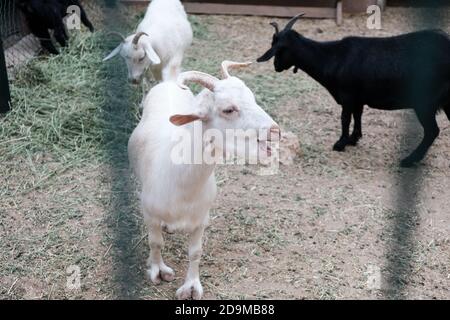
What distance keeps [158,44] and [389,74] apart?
1.99 m

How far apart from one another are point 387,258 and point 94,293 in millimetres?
1632

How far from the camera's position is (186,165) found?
3.10m

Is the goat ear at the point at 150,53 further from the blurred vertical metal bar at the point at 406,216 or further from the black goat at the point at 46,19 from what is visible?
the blurred vertical metal bar at the point at 406,216

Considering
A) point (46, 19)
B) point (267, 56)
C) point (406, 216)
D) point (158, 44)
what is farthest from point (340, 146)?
point (46, 19)

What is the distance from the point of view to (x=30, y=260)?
374 cm

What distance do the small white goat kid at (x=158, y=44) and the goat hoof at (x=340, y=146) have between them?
4.95 ft

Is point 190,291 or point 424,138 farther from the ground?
point 190,291

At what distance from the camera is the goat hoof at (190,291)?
11.3 feet

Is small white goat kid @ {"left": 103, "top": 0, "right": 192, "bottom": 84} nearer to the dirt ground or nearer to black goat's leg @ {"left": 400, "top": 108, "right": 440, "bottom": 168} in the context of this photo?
the dirt ground

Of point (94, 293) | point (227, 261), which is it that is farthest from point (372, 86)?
point (94, 293)

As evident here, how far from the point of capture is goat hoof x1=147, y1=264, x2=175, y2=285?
140 inches
